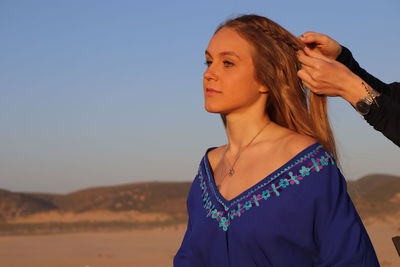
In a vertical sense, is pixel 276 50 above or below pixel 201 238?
above

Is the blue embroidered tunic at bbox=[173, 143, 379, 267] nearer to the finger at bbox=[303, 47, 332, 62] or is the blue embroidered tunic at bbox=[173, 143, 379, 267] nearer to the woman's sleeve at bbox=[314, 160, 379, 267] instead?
Result: the woman's sleeve at bbox=[314, 160, 379, 267]

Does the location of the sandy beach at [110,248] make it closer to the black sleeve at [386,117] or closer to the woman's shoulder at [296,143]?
the woman's shoulder at [296,143]

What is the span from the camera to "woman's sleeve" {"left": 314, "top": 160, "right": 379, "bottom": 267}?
10.4ft

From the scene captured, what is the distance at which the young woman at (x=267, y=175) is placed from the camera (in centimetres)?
323

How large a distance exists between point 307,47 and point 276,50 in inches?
7.0

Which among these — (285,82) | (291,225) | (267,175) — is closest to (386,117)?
(291,225)

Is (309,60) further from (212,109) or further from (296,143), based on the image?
(212,109)

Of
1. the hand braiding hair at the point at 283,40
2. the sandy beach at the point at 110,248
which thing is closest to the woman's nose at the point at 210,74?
the hand braiding hair at the point at 283,40

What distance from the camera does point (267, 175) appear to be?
11.5 feet

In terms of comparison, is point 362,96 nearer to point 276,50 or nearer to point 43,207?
point 276,50

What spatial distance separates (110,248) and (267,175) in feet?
25.7

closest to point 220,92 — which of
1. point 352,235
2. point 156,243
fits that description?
point 352,235

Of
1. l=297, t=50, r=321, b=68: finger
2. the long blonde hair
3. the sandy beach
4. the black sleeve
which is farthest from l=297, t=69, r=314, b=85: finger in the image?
the sandy beach

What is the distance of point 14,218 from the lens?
571 inches
